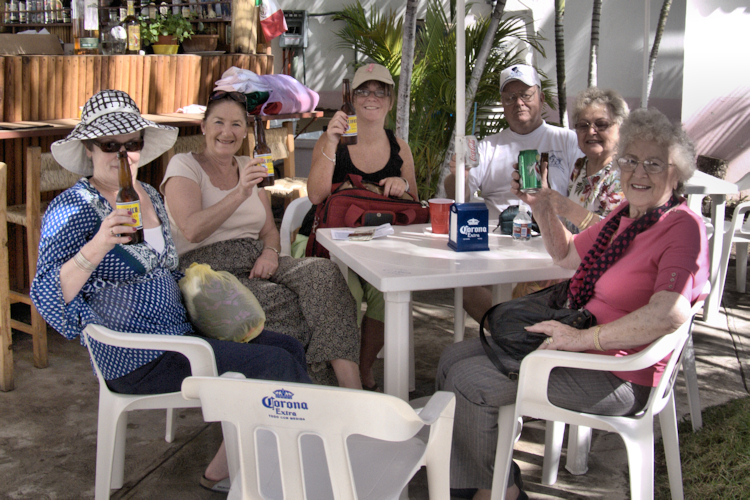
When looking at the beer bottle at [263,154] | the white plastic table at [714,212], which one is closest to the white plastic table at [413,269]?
the beer bottle at [263,154]

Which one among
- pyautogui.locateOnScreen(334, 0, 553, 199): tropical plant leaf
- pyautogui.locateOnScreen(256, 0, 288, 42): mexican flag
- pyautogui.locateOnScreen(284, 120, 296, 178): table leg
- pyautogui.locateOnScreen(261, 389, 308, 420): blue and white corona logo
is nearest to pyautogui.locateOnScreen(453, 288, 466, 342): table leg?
pyautogui.locateOnScreen(261, 389, 308, 420): blue and white corona logo

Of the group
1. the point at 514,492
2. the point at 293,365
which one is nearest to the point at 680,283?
the point at 514,492

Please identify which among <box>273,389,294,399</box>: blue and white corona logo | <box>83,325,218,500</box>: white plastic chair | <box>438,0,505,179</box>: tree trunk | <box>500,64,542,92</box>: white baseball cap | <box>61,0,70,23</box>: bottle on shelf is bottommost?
<box>83,325,218,500</box>: white plastic chair

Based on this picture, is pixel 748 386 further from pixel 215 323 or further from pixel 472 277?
pixel 215 323

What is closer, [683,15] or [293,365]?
[293,365]

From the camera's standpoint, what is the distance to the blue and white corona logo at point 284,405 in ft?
4.50

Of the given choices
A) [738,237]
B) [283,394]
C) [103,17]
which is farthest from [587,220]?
[103,17]

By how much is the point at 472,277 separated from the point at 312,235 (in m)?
1.20

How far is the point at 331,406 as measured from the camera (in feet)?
4.48

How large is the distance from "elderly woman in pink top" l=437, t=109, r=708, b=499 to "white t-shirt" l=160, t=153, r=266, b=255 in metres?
1.20

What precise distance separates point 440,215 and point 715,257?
228 centimetres

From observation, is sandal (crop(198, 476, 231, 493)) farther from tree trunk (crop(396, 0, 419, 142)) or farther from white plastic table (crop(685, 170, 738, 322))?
white plastic table (crop(685, 170, 738, 322))

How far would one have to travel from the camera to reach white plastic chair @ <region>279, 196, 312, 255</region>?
140 inches

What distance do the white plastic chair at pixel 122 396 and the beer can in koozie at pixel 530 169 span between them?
119cm
